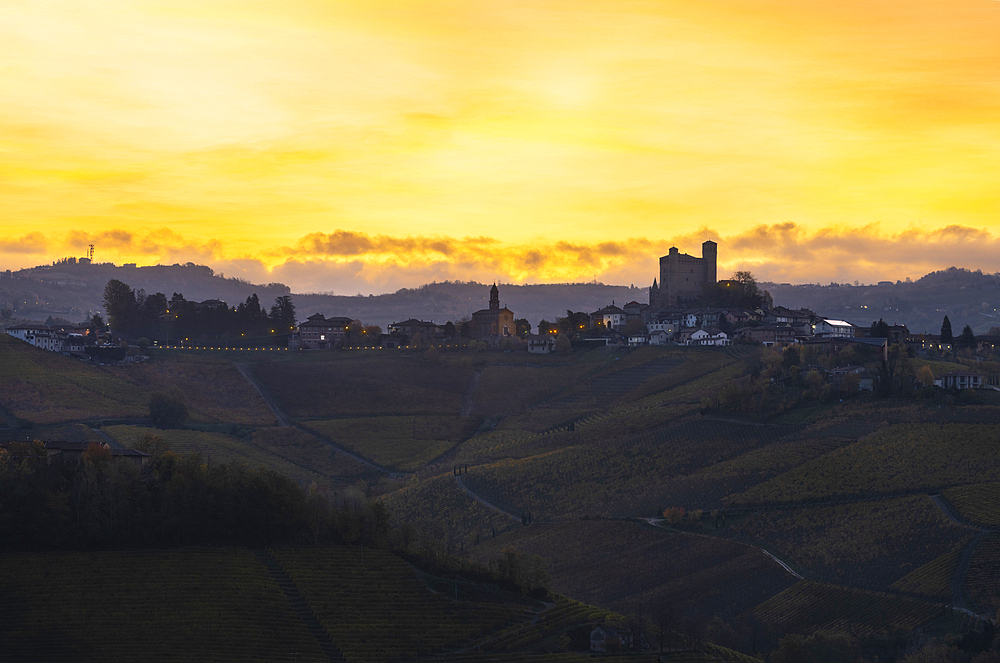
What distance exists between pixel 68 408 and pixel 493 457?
3918 centimetres

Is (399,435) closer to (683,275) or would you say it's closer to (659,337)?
(659,337)

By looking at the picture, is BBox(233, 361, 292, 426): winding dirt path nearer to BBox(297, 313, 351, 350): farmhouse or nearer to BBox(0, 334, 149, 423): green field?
BBox(0, 334, 149, 423): green field

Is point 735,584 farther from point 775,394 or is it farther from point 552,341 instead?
point 552,341

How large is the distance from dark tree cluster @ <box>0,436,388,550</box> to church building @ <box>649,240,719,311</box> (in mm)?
97402

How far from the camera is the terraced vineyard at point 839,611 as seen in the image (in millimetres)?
46188

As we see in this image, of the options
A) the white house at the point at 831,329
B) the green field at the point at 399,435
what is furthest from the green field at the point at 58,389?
the white house at the point at 831,329

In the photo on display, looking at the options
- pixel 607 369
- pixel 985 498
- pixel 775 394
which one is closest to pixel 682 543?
pixel 985 498

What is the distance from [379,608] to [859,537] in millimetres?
26409

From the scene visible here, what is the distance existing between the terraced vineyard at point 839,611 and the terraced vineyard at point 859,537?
138cm

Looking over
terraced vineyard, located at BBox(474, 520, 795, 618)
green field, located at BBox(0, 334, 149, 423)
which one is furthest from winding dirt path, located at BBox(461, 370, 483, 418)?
terraced vineyard, located at BBox(474, 520, 795, 618)

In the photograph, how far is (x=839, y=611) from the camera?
48406 mm

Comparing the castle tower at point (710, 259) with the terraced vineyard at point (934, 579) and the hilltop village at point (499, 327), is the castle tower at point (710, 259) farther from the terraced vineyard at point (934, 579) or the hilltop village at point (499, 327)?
the terraced vineyard at point (934, 579)

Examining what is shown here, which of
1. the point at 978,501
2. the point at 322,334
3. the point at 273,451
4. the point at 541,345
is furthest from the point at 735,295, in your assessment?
the point at 978,501

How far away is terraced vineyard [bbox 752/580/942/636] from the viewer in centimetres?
4619
